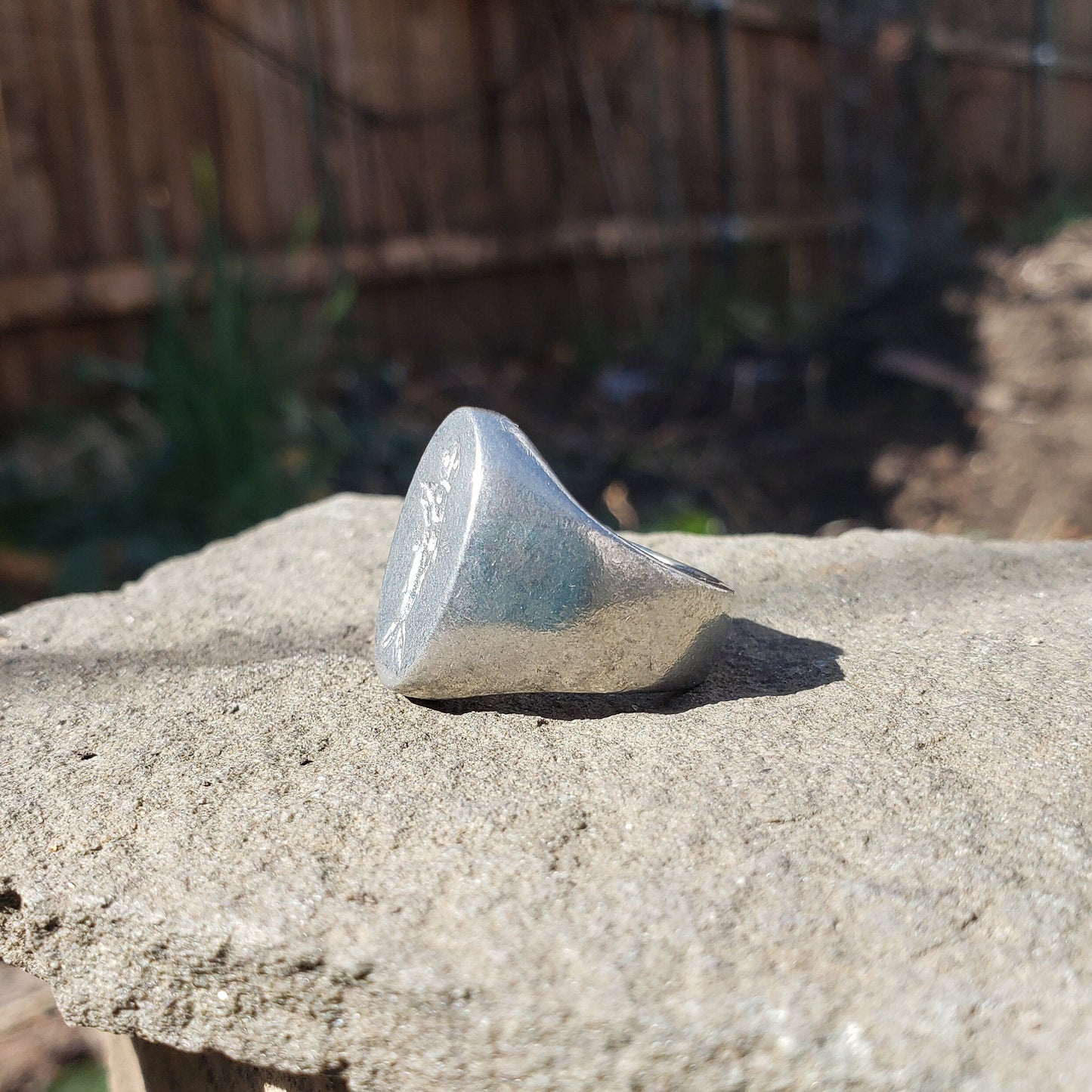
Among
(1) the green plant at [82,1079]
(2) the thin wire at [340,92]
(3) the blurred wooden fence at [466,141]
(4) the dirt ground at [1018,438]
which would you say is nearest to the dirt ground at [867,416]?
(4) the dirt ground at [1018,438]

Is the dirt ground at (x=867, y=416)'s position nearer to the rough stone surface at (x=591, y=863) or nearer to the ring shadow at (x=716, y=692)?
the ring shadow at (x=716, y=692)

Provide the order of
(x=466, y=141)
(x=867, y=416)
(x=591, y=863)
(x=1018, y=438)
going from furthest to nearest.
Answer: (x=466, y=141) → (x=867, y=416) → (x=1018, y=438) → (x=591, y=863)

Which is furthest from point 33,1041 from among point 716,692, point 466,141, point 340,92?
point 466,141

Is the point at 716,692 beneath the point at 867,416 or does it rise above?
above

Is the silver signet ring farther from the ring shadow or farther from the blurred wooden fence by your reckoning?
the blurred wooden fence

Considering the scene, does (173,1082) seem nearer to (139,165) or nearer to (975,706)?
(975,706)

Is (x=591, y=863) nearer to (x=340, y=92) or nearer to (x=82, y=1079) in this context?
(x=82, y=1079)

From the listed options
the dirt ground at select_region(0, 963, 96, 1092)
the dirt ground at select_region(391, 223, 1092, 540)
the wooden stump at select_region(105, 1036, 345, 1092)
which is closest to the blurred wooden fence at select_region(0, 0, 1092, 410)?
the dirt ground at select_region(391, 223, 1092, 540)
